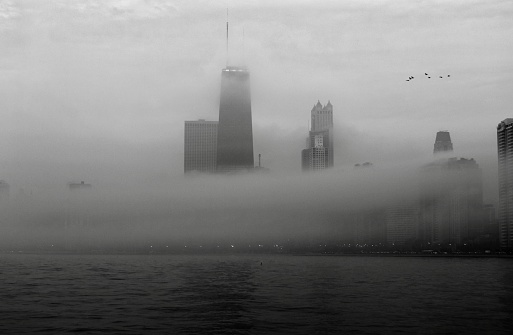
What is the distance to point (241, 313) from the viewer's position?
10025 cm

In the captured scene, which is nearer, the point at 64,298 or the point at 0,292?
the point at 64,298

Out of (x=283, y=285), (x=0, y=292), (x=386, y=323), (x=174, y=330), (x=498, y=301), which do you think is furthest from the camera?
(x=283, y=285)

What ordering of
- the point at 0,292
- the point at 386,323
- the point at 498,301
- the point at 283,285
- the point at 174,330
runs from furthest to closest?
the point at 283,285 < the point at 0,292 < the point at 498,301 < the point at 386,323 < the point at 174,330

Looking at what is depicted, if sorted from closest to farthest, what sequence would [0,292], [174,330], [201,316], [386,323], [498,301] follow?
[174,330]
[386,323]
[201,316]
[498,301]
[0,292]

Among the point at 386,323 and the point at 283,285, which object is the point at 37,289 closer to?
the point at 283,285

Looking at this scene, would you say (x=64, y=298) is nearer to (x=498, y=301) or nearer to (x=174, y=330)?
(x=174, y=330)

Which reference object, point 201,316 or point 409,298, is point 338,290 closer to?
point 409,298

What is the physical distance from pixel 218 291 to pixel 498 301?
5772 centimetres

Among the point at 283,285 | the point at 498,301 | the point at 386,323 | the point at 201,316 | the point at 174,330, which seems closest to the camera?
the point at 174,330

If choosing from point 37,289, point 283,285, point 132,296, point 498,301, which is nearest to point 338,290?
point 283,285

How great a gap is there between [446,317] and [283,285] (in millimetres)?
68745

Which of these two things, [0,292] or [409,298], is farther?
[0,292]

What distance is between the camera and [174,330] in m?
81.7

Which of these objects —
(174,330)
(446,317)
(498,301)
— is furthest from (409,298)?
(174,330)
